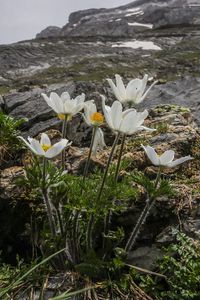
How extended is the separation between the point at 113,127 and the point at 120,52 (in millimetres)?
37287

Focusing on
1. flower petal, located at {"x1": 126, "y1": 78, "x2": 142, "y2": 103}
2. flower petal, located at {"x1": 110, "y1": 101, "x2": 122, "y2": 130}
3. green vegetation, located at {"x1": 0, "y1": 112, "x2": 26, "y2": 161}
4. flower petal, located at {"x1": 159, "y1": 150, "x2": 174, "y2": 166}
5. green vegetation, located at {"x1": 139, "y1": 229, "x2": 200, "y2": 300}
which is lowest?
green vegetation, located at {"x1": 139, "y1": 229, "x2": 200, "y2": 300}

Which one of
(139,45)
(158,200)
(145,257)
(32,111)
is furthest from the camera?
(139,45)

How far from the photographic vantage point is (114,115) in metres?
3.74

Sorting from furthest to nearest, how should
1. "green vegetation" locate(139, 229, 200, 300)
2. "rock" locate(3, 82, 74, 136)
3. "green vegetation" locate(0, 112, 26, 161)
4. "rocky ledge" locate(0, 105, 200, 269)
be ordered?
1. "rock" locate(3, 82, 74, 136)
2. "green vegetation" locate(0, 112, 26, 161)
3. "rocky ledge" locate(0, 105, 200, 269)
4. "green vegetation" locate(139, 229, 200, 300)

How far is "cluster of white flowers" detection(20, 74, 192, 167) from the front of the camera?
11.8 ft

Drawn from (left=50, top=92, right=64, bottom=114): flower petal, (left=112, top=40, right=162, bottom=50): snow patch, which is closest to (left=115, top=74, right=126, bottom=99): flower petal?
(left=50, top=92, right=64, bottom=114): flower petal

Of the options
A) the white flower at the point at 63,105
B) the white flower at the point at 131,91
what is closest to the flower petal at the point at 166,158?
the white flower at the point at 131,91

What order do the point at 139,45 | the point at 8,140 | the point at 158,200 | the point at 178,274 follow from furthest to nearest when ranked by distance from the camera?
the point at 139,45
the point at 8,140
the point at 158,200
the point at 178,274

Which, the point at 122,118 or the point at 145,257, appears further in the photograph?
the point at 145,257

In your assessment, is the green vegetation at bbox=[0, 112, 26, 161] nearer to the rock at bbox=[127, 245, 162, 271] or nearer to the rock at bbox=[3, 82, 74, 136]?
the rock at bbox=[3, 82, 74, 136]

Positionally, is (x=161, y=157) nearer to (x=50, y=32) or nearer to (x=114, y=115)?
(x=114, y=115)

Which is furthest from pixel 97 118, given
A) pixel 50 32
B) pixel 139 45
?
pixel 50 32

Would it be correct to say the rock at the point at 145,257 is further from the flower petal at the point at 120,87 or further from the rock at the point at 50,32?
the rock at the point at 50,32

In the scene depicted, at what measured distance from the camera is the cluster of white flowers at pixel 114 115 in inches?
141
